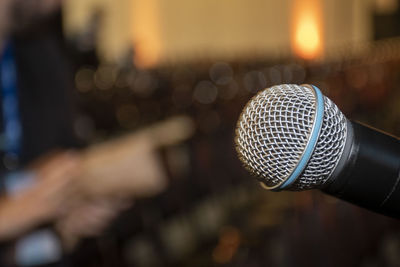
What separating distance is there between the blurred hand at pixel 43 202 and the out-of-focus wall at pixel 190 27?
6.04 m

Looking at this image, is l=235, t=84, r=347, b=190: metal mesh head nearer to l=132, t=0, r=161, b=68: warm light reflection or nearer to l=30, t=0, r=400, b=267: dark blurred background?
l=30, t=0, r=400, b=267: dark blurred background

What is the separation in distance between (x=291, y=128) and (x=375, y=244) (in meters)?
1.71

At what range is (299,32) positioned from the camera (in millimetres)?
13227

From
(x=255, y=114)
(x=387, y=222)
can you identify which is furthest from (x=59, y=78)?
(x=387, y=222)

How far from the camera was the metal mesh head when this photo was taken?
51 centimetres

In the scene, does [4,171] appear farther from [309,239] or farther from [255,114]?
[255,114]

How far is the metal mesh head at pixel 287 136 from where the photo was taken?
510mm

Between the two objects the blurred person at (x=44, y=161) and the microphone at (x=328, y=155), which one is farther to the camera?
the blurred person at (x=44, y=161)

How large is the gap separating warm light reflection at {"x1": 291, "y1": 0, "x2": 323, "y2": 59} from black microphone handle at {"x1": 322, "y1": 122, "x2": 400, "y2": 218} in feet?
41.7

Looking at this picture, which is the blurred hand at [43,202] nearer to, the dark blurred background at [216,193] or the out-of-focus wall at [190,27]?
the dark blurred background at [216,193]

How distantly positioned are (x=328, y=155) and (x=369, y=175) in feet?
0.15

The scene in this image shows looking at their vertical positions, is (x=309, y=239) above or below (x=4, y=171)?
below

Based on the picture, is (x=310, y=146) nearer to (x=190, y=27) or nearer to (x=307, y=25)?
(x=190, y=27)

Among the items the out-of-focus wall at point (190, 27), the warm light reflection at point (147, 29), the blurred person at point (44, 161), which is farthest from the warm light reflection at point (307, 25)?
the blurred person at point (44, 161)
